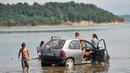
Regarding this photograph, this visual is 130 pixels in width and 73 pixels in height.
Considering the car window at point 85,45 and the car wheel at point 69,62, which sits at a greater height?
the car window at point 85,45

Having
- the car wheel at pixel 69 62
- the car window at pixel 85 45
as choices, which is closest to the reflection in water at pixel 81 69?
the car wheel at pixel 69 62

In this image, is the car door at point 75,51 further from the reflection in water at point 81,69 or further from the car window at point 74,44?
the reflection in water at point 81,69

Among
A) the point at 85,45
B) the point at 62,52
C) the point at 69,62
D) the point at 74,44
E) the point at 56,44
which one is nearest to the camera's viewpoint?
the point at 62,52

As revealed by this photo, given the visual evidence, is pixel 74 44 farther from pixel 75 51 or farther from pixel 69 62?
pixel 69 62

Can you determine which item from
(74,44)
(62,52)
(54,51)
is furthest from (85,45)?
(54,51)

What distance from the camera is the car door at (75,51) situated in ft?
56.9

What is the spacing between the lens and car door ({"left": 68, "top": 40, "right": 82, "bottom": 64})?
56.9 feet

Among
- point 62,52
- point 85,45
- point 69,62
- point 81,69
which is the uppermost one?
point 85,45

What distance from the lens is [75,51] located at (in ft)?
57.4

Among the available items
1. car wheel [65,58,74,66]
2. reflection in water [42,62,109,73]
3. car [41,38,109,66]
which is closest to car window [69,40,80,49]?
car [41,38,109,66]

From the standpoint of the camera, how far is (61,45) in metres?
17.1

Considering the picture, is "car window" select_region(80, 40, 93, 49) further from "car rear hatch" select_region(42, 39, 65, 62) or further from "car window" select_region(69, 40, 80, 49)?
"car rear hatch" select_region(42, 39, 65, 62)

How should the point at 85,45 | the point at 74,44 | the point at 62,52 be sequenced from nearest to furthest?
the point at 62,52
the point at 74,44
the point at 85,45

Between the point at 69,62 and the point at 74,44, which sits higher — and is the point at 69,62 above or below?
below
